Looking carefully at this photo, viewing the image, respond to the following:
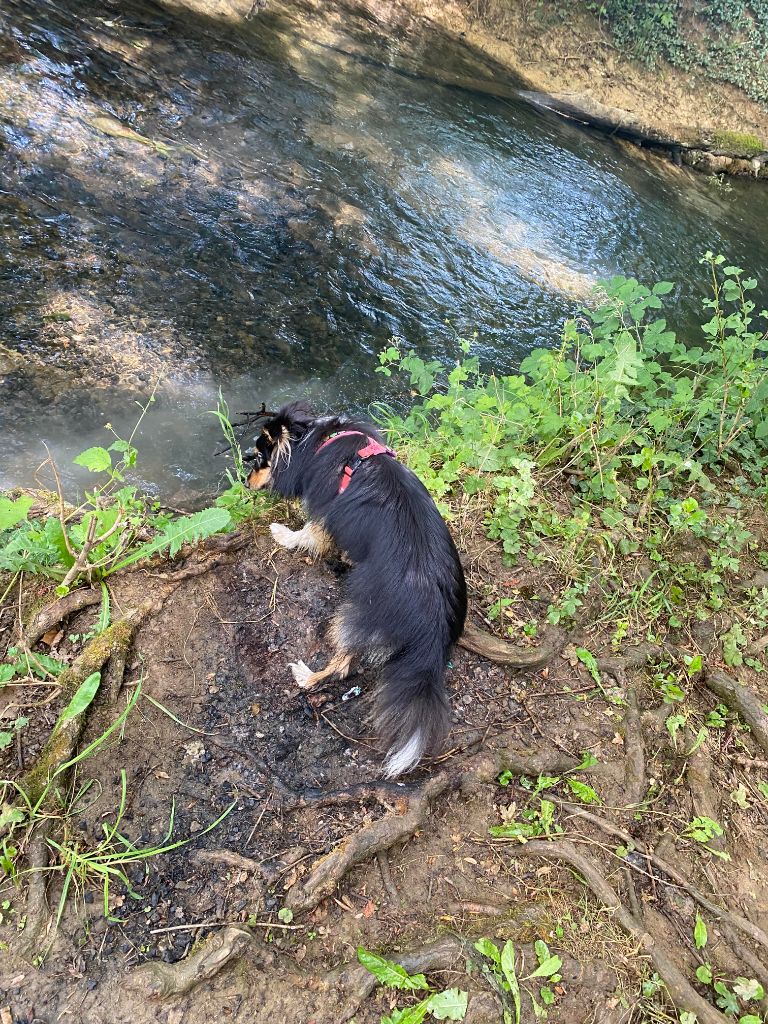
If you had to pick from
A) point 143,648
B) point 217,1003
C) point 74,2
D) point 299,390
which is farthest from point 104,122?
point 217,1003

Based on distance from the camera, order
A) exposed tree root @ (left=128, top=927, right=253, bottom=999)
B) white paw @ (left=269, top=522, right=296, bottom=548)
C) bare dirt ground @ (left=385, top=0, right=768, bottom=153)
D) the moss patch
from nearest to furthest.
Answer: exposed tree root @ (left=128, top=927, right=253, bottom=999) < white paw @ (left=269, top=522, right=296, bottom=548) < bare dirt ground @ (left=385, top=0, right=768, bottom=153) < the moss patch

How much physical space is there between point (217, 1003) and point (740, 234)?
474 inches

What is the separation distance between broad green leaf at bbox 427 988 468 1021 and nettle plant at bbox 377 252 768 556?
1.99 metres

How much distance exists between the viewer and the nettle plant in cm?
344

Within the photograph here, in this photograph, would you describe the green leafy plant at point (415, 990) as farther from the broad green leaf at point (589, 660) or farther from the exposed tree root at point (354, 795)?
the broad green leaf at point (589, 660)

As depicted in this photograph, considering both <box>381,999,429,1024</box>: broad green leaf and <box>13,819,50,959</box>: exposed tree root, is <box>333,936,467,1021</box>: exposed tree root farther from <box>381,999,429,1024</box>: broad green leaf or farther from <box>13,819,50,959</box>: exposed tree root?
<box>13,819,50,959</box>: exposed tree root

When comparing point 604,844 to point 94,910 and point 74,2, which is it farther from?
point 74,2

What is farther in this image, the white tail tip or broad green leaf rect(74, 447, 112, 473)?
broad green leaf rect(74, 447, 112, 473)

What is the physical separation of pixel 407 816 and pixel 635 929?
34.8 inches

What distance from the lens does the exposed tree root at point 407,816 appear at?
1.99 meters

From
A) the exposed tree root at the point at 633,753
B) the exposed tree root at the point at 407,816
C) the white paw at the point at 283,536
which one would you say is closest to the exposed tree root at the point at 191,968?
the exposed tree root at the point at 407,816

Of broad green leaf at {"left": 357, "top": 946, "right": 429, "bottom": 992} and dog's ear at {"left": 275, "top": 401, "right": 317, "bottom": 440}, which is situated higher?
dog's ear at {"left": 275, "top": 401, "right": 317, "bottom": 440}

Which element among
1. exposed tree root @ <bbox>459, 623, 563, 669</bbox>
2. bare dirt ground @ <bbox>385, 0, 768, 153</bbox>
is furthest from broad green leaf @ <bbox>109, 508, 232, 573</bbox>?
bare dirt ground @ <bbox>385, 0, 768, 153</bbox>

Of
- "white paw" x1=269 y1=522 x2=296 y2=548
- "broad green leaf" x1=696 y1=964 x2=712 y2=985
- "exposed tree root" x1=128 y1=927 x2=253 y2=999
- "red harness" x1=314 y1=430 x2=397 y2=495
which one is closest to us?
"exposed tree root" x1=128 y1=927 x2=253 y2=999
